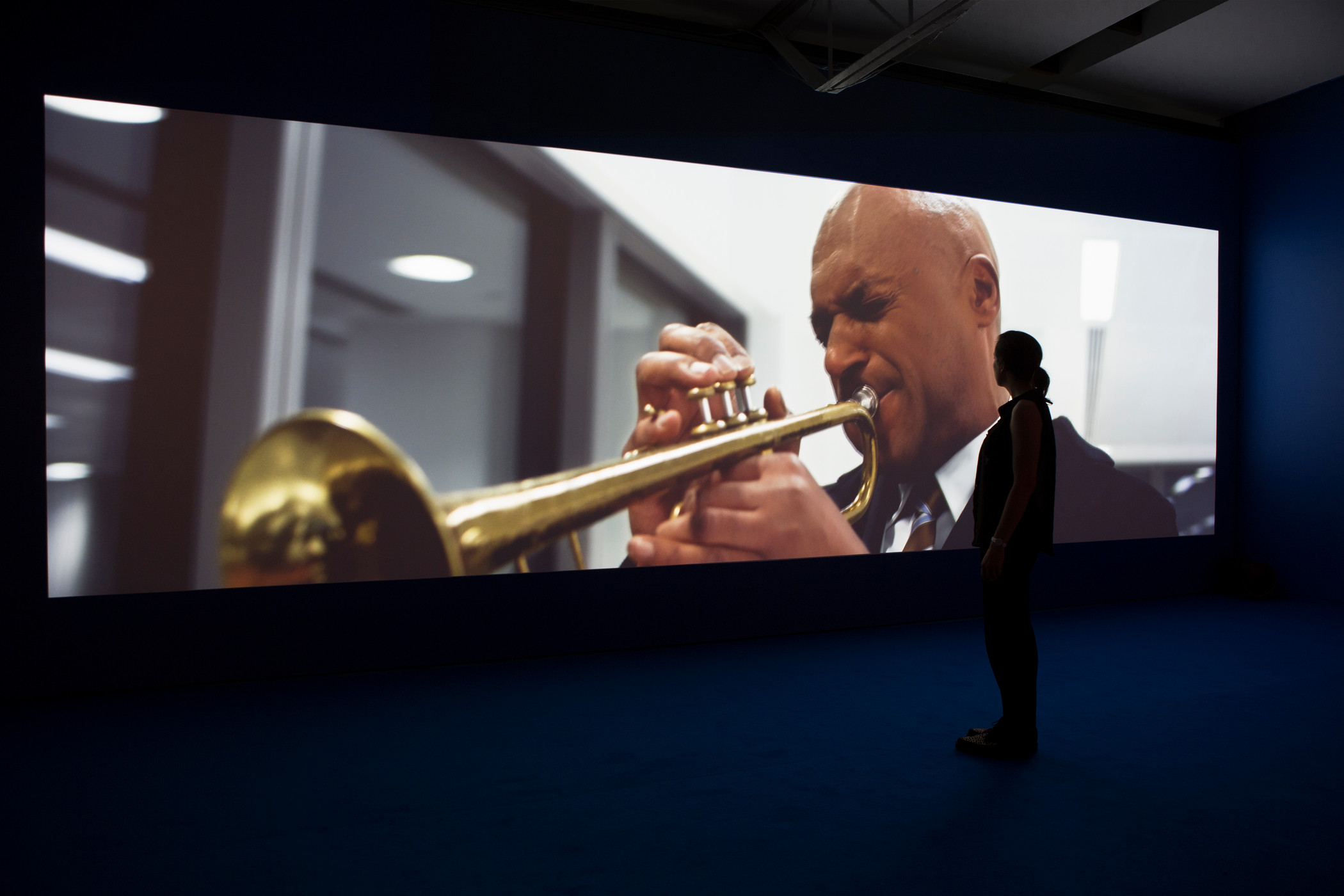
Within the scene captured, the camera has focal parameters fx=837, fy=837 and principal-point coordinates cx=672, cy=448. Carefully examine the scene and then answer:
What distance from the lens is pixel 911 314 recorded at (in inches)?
143

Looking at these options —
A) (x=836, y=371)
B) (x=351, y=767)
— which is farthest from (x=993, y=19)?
(x=351, y=767)

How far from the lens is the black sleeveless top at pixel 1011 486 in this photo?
2027mm

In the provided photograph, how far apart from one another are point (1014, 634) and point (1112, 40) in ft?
10.6

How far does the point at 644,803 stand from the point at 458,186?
2.12 meters

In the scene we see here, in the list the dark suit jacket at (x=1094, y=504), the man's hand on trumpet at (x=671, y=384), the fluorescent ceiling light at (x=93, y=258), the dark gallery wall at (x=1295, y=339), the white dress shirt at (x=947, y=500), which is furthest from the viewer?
the dark gallery wall at (x=1295, y=339)

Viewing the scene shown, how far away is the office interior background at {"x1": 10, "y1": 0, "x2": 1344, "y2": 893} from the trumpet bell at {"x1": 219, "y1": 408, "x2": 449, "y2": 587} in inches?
3.9

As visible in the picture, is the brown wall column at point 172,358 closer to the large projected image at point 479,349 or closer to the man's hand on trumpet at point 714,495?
the large projected image at point 479,349

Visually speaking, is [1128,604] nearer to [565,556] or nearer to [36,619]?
[565,556]

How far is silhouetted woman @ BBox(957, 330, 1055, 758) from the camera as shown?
1.99 metres

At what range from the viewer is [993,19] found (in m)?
3.62

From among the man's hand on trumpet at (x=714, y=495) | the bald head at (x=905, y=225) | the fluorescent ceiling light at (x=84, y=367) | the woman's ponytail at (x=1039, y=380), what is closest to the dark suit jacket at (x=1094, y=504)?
the man's hand on trumpet at (x=714, y=495)

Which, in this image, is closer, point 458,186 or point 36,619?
point 36,619

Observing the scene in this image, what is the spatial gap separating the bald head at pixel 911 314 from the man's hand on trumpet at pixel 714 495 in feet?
1.33

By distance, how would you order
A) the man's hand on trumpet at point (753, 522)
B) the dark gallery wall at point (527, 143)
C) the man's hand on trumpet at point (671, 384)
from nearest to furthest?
1. the dark gallery wall at point (527, 143)
2. the man's hand on trumpet at point (671, 384)
3. the man's hand on trumpet at point (753, 522)
